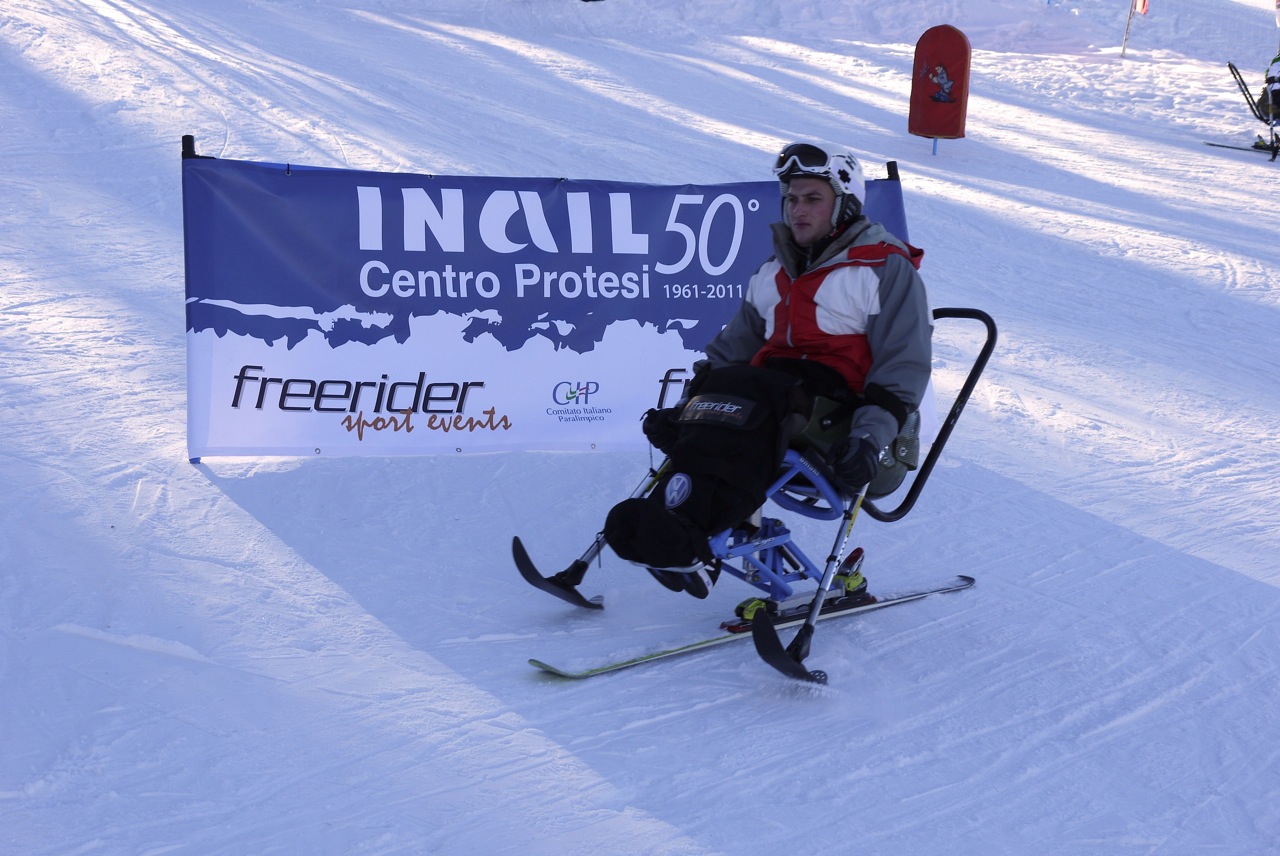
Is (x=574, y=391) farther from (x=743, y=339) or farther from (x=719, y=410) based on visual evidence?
(x=719, y=410)

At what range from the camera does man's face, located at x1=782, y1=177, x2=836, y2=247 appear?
12.1 feet

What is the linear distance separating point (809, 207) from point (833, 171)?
0.45 ft

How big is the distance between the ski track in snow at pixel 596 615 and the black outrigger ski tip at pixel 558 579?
0.09 metres

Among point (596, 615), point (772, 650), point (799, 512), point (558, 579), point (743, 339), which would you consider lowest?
point (596, 615)

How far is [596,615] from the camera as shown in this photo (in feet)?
12.6

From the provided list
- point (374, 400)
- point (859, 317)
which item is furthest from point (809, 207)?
point (374, 400)

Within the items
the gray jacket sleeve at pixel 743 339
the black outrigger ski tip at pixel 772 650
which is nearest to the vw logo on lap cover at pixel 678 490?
the black outrigger ski tip at pixel 772 650

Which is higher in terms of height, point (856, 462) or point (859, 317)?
point (859, 317)

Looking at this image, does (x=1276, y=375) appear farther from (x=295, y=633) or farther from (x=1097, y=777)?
(x=295, y=633)

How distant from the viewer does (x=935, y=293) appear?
8.12m

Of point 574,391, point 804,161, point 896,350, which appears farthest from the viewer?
point 574,391

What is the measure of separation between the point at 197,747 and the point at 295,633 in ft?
2.28

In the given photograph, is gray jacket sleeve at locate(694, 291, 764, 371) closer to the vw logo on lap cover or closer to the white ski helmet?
the white ski helmet

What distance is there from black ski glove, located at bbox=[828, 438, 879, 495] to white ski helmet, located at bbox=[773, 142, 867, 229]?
816 mm
